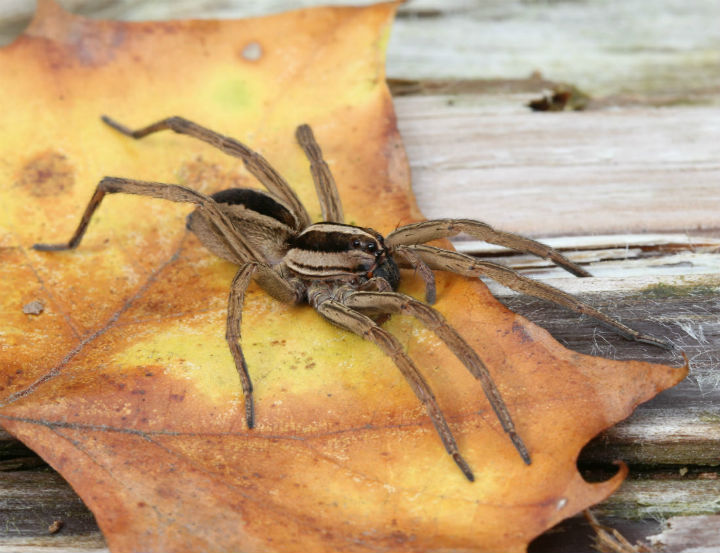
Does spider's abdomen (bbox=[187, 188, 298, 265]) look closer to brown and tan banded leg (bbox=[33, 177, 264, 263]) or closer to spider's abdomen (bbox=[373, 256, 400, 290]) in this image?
brown and tan banded leg (bbox=[33, 177, 264, 263])

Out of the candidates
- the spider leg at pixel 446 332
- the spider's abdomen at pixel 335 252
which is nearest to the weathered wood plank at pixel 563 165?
the spider's abdomen at pixel 335 252

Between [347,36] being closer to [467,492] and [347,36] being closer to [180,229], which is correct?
[180,229]

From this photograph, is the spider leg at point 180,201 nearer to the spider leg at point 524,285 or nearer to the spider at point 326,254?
the spider at point 326,254

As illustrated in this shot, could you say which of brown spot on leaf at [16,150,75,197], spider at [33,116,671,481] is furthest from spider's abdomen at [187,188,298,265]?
brown spot on leaf at [16,150,75,197]

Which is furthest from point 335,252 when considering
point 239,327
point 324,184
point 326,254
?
point 239,327

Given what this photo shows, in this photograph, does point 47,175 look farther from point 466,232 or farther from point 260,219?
point 466,232

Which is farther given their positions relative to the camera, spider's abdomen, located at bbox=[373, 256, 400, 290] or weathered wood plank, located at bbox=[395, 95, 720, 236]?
weathered wood plank, located at bbox=[395, 95, 720, 236]
